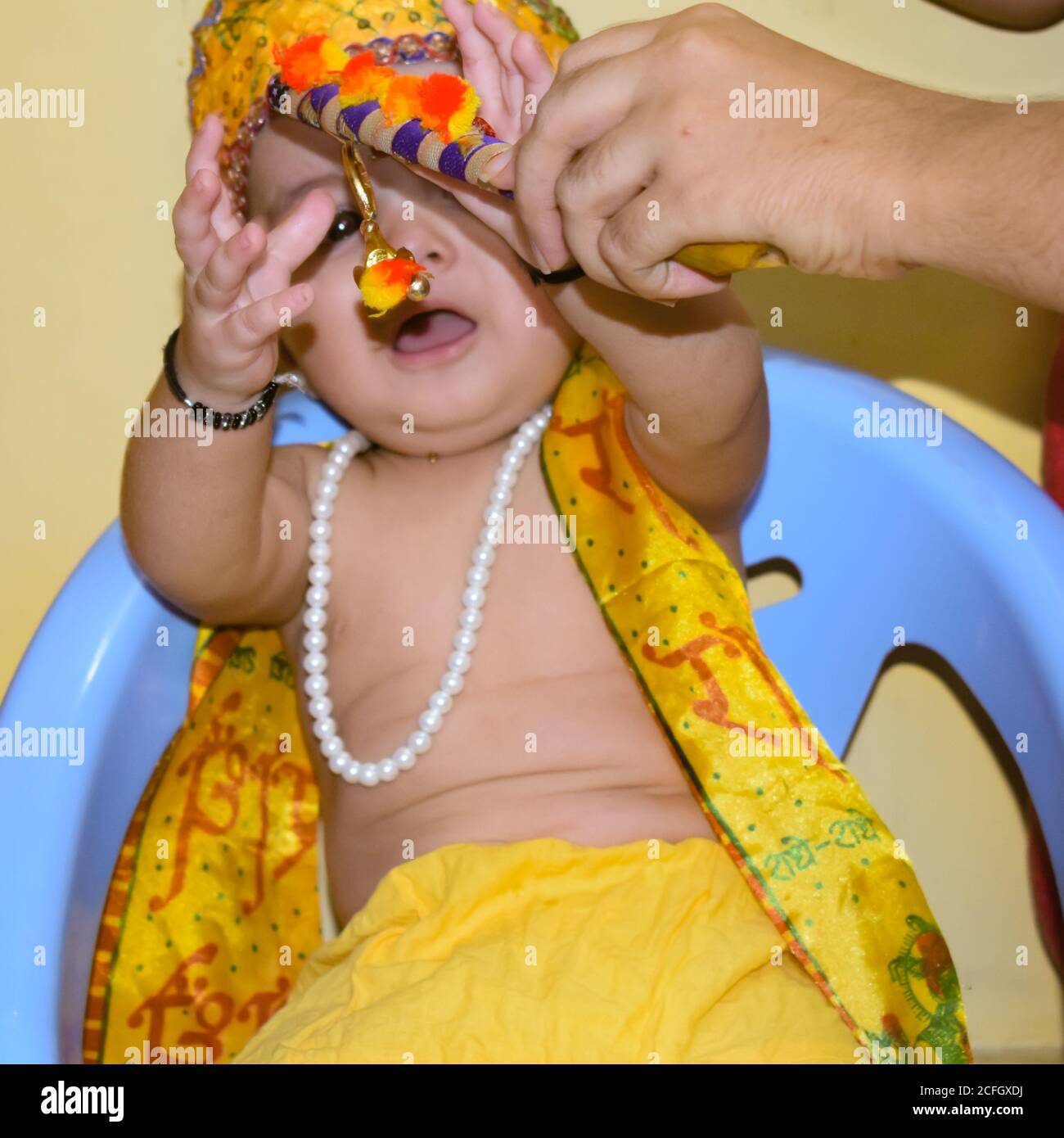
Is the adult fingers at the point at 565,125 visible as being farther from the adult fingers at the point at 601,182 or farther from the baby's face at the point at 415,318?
the baby's face at the point at 415,318

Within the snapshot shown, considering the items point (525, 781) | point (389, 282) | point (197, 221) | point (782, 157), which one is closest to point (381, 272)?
point (389, 282)

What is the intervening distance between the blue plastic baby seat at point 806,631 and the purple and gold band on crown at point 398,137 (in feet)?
1.26

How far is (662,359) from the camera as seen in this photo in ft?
2.77

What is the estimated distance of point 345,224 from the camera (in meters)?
0.94

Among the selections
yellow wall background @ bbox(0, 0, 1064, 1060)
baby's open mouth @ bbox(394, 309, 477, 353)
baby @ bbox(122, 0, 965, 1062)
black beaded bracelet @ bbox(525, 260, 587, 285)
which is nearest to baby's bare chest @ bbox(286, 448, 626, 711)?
baby @ bbox(122, 0, 965, 1062)

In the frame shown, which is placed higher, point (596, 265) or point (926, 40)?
point (926, 40)

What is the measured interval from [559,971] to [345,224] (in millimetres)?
520

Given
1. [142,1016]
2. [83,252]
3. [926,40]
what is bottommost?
[142,1016]

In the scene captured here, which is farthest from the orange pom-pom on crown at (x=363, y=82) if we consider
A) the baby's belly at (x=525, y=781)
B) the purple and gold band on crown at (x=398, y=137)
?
the baby's belly at (x=525, y=781)

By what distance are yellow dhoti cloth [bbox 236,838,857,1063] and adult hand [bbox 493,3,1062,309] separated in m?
0.42

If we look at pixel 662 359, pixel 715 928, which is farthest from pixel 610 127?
pixel 715 928
